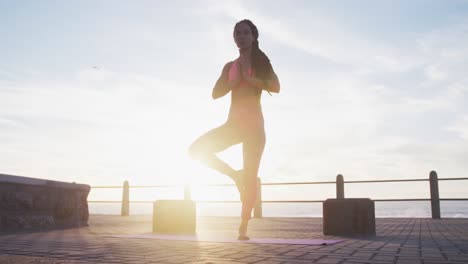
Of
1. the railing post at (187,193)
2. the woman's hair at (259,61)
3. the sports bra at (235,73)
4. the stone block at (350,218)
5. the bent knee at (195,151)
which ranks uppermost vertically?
the woman's hair at (259,61)

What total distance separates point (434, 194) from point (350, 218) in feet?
27.4

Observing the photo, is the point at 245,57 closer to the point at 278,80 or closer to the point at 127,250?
the point at 278,80

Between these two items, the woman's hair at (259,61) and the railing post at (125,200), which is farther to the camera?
the railing post at (125,200)

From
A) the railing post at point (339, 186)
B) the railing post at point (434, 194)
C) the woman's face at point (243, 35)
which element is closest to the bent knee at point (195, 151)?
the woman's face at point (243, 35)

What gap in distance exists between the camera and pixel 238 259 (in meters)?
3.23

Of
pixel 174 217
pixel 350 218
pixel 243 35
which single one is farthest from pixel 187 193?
pixel 243 35

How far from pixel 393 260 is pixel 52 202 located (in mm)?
6990

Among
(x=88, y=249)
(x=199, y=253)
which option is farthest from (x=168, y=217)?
(x=199, y=253)

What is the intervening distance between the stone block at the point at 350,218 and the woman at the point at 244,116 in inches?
95.6

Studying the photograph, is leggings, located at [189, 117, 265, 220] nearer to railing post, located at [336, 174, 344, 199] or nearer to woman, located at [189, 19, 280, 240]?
woman, located at [189, 19, 280, 240]

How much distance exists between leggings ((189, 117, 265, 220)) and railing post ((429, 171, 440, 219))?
1083 centimetres

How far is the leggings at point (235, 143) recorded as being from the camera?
4.31 metres

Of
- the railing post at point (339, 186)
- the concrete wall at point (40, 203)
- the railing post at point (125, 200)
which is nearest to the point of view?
the concrete wall at point (40, 203)

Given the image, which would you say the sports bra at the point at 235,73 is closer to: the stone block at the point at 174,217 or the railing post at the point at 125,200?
the stone block at the point at 174,217
